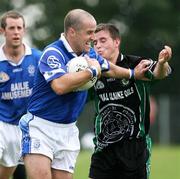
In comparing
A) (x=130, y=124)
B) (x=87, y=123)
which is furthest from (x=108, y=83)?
(x=87, y=123)

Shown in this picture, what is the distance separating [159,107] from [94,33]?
26988mm

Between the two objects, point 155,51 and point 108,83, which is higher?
point 155,51

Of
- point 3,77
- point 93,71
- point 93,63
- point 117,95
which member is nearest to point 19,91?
point 3,77

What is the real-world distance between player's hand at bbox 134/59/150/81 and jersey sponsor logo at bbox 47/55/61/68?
1.04 meters

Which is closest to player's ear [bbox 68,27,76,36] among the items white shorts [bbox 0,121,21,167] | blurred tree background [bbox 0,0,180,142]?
white shorts [bbox 0,121,21,167]

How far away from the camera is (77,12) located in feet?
30.5

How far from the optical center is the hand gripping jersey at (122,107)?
9906 millimetres

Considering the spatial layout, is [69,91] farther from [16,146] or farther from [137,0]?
[137,0]

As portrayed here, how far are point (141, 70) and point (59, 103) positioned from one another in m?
1.05

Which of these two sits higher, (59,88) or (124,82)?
(124,82)

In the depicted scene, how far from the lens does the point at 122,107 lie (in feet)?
32.5

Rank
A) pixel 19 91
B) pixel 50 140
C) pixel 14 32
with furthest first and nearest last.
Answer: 1. pixel 14 32
2. pixel 19 91
3. pixel 50 140

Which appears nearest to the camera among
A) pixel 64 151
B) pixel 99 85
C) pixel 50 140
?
pixel 50 140

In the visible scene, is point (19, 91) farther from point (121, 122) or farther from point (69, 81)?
point (69, 81)
